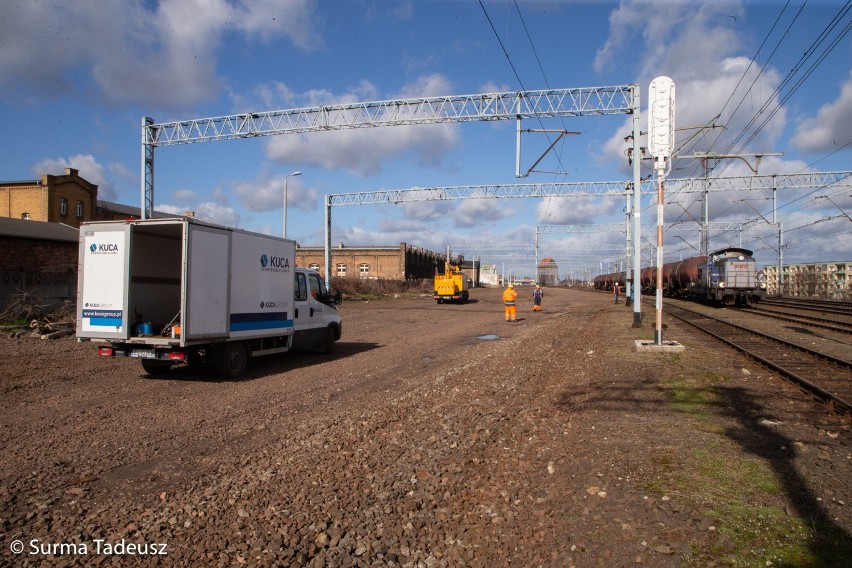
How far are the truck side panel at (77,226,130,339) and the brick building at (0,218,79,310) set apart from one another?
13.0m

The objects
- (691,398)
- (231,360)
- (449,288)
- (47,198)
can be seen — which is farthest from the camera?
(47,198)

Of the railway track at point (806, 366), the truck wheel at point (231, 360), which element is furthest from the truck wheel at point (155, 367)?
the railway track at point (806, 366)

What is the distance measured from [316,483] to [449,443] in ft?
5.65

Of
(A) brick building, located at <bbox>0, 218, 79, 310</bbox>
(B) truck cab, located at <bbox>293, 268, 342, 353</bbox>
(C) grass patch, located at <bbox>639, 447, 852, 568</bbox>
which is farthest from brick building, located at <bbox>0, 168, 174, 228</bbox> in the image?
(C) grass patch, located at <bbox>639, 447, 852, 568</bbox>

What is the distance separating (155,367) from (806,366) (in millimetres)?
13043

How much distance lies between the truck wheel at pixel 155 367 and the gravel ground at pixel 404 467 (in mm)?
352

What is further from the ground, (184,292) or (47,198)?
(47,198)

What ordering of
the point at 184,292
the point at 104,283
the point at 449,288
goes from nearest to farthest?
the point at 184,292 < the point at 104,283 < the point at 449,288

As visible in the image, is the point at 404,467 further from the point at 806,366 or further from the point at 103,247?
the point at 806,366

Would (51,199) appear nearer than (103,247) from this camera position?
No

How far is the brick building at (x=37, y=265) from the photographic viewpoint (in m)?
20.8

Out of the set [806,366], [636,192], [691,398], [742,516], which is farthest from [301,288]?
[806,366]

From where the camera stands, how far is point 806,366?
11.4 meters

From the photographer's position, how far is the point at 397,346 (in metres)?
15.8
